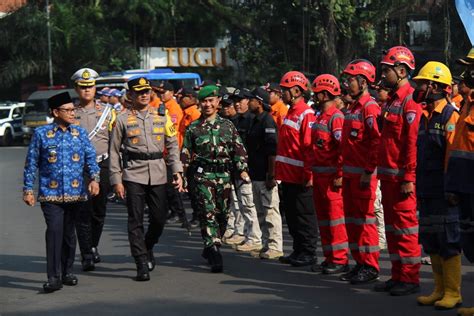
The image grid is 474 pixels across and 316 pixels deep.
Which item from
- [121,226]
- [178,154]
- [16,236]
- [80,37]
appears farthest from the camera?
[80,37]

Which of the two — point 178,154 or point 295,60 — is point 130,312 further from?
point 295,60

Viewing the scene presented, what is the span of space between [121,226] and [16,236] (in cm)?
190

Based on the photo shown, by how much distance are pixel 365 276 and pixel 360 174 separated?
987 mm

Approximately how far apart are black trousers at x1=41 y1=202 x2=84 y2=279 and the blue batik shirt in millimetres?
112

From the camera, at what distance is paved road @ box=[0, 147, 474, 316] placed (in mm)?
9109

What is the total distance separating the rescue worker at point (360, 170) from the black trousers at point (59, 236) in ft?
8.80

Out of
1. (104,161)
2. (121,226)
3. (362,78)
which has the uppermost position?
(362,78)

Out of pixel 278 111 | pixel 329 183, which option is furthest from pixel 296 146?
pixel 278 111

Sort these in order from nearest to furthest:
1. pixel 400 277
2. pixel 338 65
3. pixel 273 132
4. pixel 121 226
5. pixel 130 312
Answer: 1. pixel 130 312
2. pixel 400 277
3. pixel 273 132
4. pixel 121 226
5. pixel 338 65

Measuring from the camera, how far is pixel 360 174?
33.5 ft

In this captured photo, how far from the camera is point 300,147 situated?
11.6 meters

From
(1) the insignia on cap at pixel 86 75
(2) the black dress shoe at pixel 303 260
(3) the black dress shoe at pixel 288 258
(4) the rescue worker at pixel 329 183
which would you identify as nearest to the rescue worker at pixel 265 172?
(3) the black dress shoe at pixel 288 258

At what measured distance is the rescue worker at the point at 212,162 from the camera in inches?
449

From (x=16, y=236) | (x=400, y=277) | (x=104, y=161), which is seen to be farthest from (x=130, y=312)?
(x=16, y=236)
